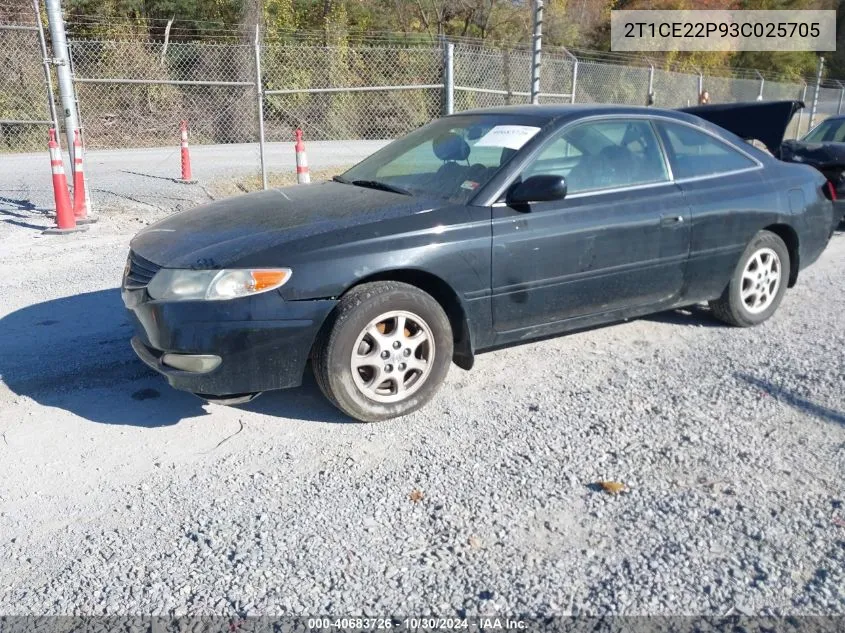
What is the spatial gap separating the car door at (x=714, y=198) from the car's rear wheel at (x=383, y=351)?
1952 mm

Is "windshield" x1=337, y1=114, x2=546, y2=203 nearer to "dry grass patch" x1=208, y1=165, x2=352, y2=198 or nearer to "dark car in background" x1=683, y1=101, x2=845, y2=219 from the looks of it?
"dark car in background" x1=683, y1=101, x2=845, y2=219

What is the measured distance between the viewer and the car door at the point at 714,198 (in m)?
4.83

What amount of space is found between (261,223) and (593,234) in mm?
1883

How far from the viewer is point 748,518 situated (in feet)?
9.85

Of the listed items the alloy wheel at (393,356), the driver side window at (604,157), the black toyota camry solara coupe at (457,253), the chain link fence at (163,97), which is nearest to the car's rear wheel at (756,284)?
the black toyota camry solara coupe at (457,253)

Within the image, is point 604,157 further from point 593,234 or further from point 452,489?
point 452,489

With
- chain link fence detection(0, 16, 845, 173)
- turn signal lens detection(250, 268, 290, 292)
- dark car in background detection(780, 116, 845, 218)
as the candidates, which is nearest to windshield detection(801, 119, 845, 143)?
dark car in background detection(780, 116, 845, 218)

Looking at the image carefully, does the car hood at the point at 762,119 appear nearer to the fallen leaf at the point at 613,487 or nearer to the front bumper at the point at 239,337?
the fallen leaf at the point at 613,487

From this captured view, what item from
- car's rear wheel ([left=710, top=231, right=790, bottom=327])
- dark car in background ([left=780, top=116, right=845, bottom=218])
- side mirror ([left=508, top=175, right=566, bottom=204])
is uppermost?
side mirror ([left=508, top=175, right=566, bottom=204])

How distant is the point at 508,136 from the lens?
14.6 feet

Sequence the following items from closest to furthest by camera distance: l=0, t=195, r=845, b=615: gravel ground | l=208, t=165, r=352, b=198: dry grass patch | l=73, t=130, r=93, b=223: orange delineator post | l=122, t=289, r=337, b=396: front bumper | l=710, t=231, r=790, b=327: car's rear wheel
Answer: l=0, t=195, r=845, b=615: gravel ground < l=122, t=289, r=337, b=396: front bumper < l=710, t=231, r=790, b=327: car's rear wheel < l=73, t=130, r=93, b=223: orange delineator post < l=208, t=165, r=352, b=198: dry grass patch

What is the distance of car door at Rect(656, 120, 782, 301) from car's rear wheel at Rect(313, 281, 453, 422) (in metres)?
1.95

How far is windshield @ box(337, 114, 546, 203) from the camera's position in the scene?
14.1ft

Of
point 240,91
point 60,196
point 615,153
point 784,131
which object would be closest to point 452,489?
point 615,153
